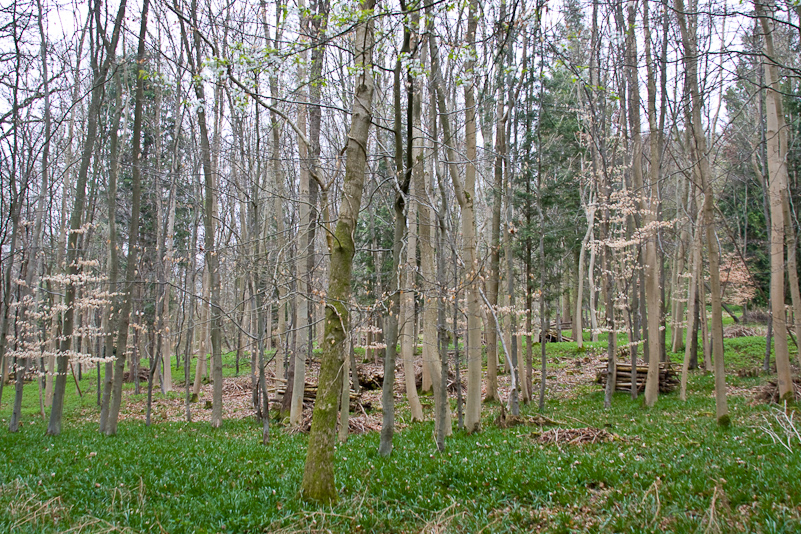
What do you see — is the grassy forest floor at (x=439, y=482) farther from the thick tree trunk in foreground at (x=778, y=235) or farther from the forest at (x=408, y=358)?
the thick tree trunk in foreground at (x=778, y=235)

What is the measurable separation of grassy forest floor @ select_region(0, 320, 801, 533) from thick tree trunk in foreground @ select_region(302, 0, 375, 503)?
30 cm

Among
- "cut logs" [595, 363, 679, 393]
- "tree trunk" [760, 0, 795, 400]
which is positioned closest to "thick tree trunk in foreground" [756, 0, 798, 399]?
"tree trunk" [760, 0, 795, 400]

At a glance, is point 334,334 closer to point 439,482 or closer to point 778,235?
point 439,482

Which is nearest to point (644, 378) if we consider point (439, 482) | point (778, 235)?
point (778, 235)

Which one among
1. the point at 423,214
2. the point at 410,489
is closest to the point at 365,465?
the point at 410,489

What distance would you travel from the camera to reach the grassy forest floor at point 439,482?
427cm

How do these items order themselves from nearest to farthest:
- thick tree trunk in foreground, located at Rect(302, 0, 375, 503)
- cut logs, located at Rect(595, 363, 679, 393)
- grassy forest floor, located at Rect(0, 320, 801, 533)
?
grassy forest floor, located at Rect(0, 320, 801, 533) < thick tree trunk in foreground, located at Rect(302, 0, 375, 503) < cut logs, located at Rect(595, 363, 679, 393)

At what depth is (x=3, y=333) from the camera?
32.8 ft

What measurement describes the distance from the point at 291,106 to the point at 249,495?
908cm

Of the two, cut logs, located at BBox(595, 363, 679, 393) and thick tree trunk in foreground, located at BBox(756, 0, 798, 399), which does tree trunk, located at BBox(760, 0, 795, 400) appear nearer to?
thick tree trunk in foreground, located at BBox(756, 0, 798, 399)

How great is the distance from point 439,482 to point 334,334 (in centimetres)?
239

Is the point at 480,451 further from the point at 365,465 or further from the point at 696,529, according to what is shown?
the point at 696,529

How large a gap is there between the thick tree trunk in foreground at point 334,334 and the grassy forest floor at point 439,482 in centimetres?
30

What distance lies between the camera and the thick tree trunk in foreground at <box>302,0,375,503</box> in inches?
187
